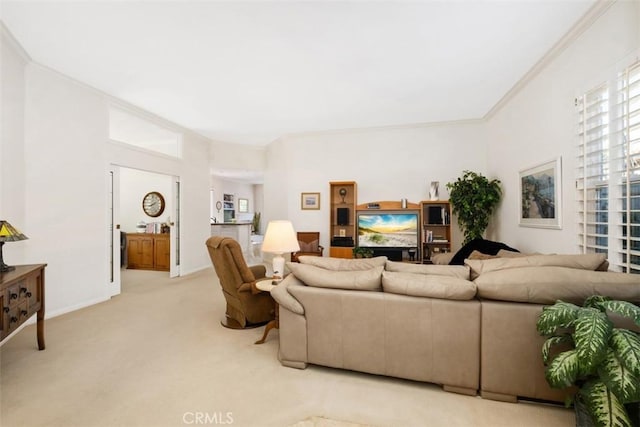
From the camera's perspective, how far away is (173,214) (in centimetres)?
542

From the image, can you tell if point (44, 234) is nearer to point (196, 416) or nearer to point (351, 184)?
point (196, 416)

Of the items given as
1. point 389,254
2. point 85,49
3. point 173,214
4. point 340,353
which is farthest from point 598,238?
point 173,214

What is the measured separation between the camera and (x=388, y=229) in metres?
5.38

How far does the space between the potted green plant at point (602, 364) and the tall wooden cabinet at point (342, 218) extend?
4.03 m

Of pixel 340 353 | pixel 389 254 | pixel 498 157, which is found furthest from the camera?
pixel 389 254

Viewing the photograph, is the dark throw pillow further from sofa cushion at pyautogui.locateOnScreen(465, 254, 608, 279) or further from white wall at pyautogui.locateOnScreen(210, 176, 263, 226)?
white wall at pyautogui.locateOnScreen(210, 176, 263, 226)

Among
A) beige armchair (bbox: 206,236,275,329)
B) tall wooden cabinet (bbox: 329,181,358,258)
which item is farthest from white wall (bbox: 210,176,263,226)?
beige armchair (bbox: 206,236,275,329)

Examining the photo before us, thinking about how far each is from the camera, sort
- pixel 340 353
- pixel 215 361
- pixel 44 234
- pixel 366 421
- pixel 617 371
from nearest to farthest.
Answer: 1. pixel 617 371
2. pixel 366 421
3. pixel 340 353
4. pixel 215 361
5. pixel 44 234

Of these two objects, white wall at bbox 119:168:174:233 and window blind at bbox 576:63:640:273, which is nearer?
window blind at bbox 576:63:640:273

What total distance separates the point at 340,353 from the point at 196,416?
1013 millimetres

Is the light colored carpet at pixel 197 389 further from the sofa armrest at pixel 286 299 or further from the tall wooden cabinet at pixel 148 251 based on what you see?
the tall wooden cabinet at pixel 148 251

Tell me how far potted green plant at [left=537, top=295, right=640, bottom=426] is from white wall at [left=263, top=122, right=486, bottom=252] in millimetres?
4036

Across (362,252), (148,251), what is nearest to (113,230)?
(148,251)

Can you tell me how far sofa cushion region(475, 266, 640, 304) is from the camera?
1656mm
